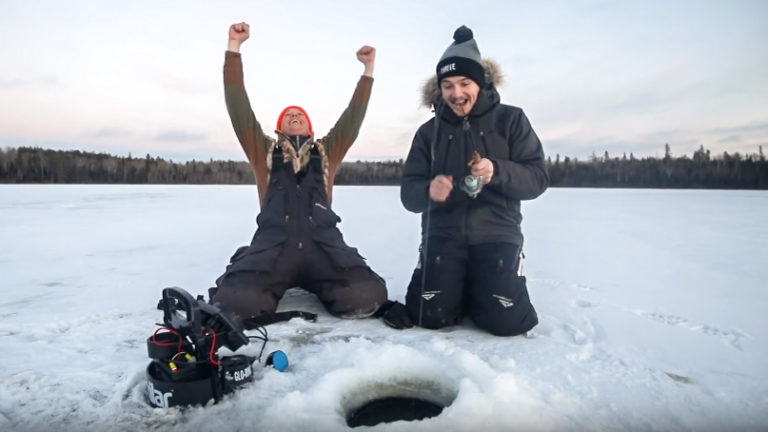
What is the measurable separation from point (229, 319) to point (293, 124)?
6.37ft

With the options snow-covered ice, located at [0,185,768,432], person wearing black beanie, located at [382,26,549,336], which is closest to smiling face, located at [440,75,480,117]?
person wearing black beanie, located at [382,26,549,336]

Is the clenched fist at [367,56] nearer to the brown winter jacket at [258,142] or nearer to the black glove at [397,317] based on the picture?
the brown winter jacket at [258,142]

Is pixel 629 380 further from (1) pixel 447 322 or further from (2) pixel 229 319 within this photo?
(2) pixel 229 319

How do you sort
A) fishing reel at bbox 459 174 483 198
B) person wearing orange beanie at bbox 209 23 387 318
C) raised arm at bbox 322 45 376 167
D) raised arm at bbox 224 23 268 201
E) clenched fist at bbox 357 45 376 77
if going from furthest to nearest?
clenched fist at bbox 357 45 376 77, raised arm at bbox 322 45 376 167, raised arm at bbox 224 23 268 201, person wearing orange beanie at bbox 209 23 387 318, fishing reel at bbox 459 174 483 198

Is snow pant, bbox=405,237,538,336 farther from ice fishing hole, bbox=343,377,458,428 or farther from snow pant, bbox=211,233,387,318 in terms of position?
ice fishing hole, bbox=343,377,458,428

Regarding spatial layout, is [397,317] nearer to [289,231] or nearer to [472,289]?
[472,289]

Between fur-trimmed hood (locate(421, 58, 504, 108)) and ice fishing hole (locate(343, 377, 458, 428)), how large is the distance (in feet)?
6.44

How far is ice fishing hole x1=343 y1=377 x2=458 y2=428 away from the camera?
2.06 meters

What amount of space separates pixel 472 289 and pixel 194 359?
1739 mm

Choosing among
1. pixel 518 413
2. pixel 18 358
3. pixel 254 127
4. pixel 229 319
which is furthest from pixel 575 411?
pixel 254 127

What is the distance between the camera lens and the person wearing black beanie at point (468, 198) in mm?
2936

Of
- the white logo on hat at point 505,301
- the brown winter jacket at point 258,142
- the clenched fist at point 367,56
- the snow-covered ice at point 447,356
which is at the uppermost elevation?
the clenched fist at point 367,56

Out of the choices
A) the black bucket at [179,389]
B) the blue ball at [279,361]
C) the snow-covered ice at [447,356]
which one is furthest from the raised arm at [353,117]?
the black bucket at [179,389]

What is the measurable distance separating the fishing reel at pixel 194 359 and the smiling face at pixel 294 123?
1.83 m
